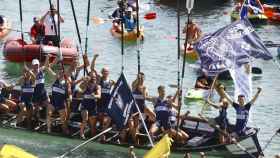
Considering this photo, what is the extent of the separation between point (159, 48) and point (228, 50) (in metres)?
16.0

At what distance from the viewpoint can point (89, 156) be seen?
19141 millimetres

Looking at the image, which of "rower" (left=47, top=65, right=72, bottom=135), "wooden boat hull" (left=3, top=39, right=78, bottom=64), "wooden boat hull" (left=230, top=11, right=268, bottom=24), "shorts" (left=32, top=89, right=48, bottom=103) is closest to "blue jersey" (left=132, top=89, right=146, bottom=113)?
"rower" (left=47, top=65, right=72, bottom=135)

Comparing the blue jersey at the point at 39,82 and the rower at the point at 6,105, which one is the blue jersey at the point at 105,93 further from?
the rower at the point at 6,105

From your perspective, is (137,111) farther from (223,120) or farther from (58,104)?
(58,104)

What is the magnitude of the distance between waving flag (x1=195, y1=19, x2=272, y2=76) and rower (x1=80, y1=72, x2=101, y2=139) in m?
3.04

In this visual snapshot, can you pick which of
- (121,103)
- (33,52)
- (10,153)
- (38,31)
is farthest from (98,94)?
(38,31)

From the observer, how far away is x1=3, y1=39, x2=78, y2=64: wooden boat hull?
28688 mm

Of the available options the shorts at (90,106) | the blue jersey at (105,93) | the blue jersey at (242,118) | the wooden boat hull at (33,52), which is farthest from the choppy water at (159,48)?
the blue jersey at (105,93)

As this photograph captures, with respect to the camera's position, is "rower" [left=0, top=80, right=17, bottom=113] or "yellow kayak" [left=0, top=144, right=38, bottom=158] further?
"rower" [left=0, top=80, right=17, bottom=113]

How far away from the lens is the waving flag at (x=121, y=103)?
60.2 ft

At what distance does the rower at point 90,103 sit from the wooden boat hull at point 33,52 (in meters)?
8.91

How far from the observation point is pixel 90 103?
1966 centimetres

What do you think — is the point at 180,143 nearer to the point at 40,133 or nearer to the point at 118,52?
the point at 40,133

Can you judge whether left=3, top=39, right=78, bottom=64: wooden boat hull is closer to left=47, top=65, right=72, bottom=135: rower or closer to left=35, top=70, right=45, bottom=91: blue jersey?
left=35, top=70, right=45, bottom=91: blue jersey
